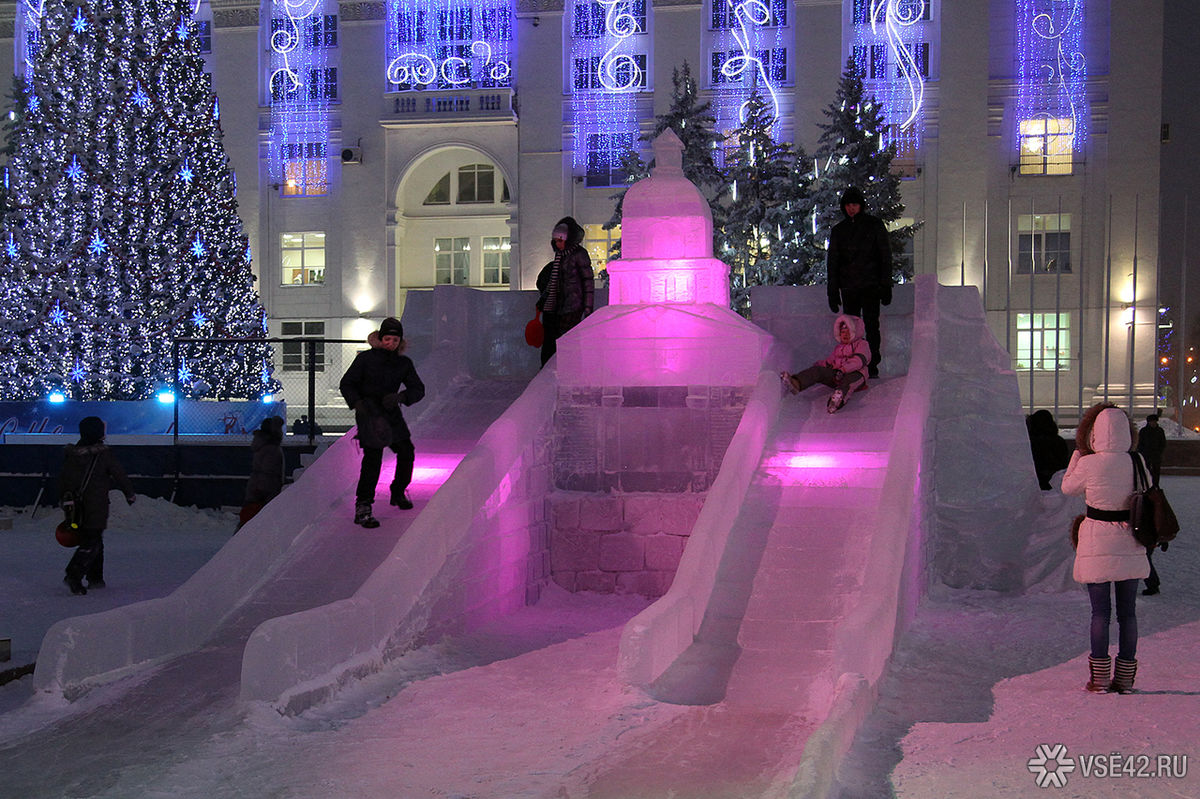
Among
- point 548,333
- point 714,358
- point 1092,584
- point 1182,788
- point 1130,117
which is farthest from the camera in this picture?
point 1130,117

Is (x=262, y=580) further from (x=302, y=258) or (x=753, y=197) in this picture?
(x=302, y=258)

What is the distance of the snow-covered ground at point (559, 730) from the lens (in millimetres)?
5977

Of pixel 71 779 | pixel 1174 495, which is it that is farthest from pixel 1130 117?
pixel 71 779

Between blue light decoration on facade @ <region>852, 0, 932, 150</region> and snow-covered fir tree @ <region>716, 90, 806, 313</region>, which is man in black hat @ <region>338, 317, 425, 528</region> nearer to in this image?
snow-covered fir tree @ <region>716, 90, 806, 313</region>

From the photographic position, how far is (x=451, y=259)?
1518 inches

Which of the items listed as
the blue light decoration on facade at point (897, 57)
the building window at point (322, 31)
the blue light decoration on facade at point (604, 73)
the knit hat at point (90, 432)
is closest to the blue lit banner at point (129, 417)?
the knit hat at point (90, 432)

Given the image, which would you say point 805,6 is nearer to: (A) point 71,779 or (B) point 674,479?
(B) point 674,479

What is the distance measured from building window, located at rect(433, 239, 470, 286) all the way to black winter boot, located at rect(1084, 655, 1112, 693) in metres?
32.1

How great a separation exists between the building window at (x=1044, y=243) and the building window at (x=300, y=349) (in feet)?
65.8

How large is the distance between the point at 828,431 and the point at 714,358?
4.32ft

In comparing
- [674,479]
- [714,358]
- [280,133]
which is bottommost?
[674,479]

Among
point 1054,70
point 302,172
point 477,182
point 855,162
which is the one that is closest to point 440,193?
point 477,182

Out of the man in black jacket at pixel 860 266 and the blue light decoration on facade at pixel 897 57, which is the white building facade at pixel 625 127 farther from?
the man in black jacket at pixel 860 266

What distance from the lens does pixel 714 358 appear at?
36.8ft
